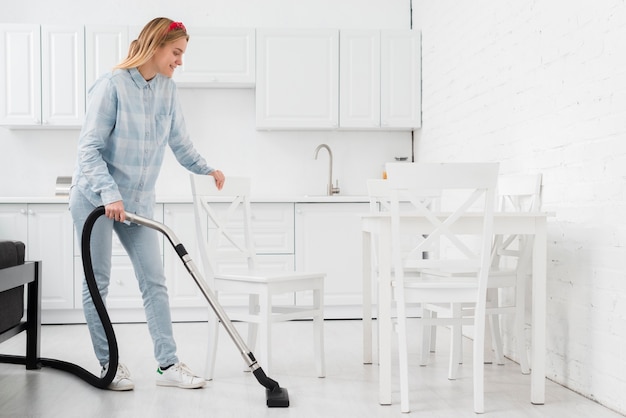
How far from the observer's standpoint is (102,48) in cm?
518

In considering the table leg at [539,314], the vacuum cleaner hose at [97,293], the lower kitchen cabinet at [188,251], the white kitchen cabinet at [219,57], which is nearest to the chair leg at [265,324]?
the vacuum cleaner hose at [97,293]

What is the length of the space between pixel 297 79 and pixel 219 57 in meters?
0.57

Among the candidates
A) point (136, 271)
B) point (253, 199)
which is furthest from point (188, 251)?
point (136, 271)

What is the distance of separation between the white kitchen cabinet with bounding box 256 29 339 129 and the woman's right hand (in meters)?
2.60

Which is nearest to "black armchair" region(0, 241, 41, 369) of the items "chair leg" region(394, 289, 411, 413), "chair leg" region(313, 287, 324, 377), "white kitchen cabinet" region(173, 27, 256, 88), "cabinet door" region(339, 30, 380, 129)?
"chair leg" region(313, 287, 324, 377)

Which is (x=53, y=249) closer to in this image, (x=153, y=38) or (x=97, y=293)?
(x=97, y=293)

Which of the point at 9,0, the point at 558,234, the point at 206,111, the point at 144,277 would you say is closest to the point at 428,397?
the point at 558,234

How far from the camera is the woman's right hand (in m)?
2.79

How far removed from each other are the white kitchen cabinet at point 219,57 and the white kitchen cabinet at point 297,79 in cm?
8

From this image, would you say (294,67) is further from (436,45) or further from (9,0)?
(9,0)

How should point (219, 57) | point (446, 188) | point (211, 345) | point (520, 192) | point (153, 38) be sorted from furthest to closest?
point (219, 57) < point (520, 192) < point (211, 345) < point (153, 38) < point (446, 188)

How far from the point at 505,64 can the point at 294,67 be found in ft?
6.19

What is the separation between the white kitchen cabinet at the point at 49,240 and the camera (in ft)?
16.0

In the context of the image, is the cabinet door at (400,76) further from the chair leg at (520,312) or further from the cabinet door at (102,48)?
the chair leg at (520,312)
